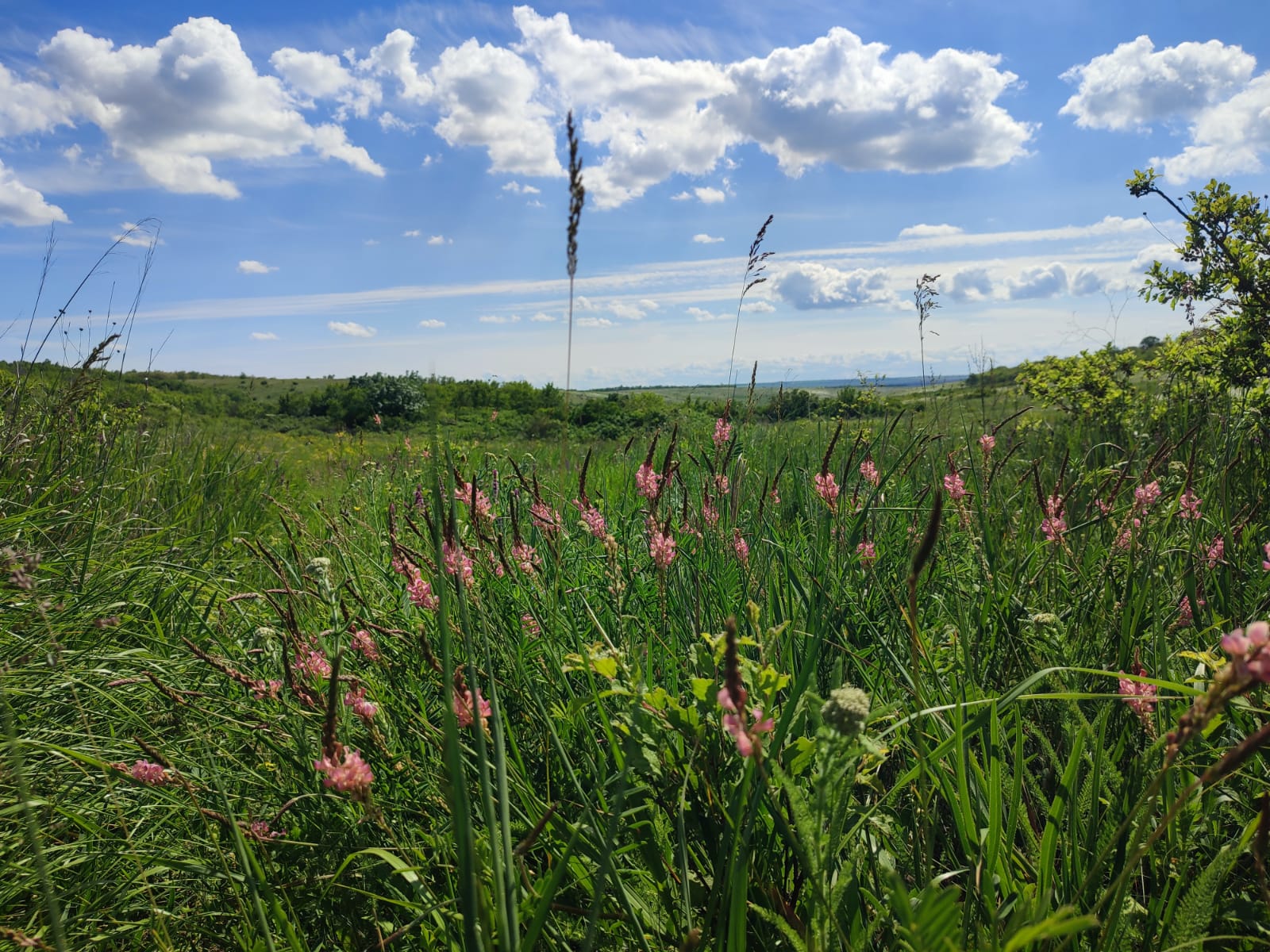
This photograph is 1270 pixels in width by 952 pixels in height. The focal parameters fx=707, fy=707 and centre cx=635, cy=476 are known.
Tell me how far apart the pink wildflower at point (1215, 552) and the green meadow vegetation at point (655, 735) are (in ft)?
0.08

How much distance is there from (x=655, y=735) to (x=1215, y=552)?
5.86 feet

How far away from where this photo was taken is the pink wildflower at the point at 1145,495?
1924 millimetres

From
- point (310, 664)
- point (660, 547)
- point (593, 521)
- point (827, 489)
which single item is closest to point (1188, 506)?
point (827, 489)

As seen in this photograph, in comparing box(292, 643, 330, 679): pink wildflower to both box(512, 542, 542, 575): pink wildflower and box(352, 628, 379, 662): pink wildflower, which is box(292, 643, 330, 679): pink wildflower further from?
box(512, 542, 542, 575): pink wildflower

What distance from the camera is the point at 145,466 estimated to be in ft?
14.6

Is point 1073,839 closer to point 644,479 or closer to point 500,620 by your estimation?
point 644,479

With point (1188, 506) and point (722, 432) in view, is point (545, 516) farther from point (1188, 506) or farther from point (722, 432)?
point (1188, 506)

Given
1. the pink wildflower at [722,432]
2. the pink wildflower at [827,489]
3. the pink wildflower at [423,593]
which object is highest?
the pink wildflower at [722,432]

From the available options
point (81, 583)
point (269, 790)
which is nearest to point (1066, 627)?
point (269, 790)

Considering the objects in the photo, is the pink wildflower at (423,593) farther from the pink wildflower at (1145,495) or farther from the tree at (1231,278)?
the tree at (1231,278)

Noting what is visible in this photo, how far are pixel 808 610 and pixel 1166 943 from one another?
0.75m

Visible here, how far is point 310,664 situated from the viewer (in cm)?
157

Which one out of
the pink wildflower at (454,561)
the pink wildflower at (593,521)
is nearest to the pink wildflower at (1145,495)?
the pink wildflower at (593,521)

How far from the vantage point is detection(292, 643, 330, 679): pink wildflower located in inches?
61.3
